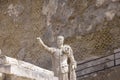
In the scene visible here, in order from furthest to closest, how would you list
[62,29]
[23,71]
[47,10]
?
[47,10]
[62,29]
[23,71]

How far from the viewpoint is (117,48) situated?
13.3 meters

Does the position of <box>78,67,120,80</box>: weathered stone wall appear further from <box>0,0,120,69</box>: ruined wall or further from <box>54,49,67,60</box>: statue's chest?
<box>54,49,67,60</box>: statue's chest

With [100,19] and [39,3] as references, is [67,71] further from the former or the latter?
A: [39,3]

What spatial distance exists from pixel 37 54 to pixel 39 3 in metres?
2.97

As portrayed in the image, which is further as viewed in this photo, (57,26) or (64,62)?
(57,26)

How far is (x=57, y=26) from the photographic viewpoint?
15.9 m

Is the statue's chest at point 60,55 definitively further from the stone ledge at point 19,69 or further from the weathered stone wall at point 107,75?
the weathered stone wall at point 107,75

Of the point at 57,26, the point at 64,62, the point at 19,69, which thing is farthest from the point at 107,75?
the point at 19,69

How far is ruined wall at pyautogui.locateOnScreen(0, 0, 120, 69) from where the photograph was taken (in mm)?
14180

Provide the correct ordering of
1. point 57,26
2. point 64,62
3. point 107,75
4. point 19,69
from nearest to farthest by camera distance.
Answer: point 19,69
point 64,62
point 107,75
point 57,26

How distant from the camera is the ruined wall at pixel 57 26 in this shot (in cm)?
1418

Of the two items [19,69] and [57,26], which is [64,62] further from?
[57,26]

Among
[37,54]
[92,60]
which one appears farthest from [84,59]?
[37,54]

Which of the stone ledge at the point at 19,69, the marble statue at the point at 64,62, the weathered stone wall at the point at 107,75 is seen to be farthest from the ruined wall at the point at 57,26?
the stone ledge at the point at 19,69
